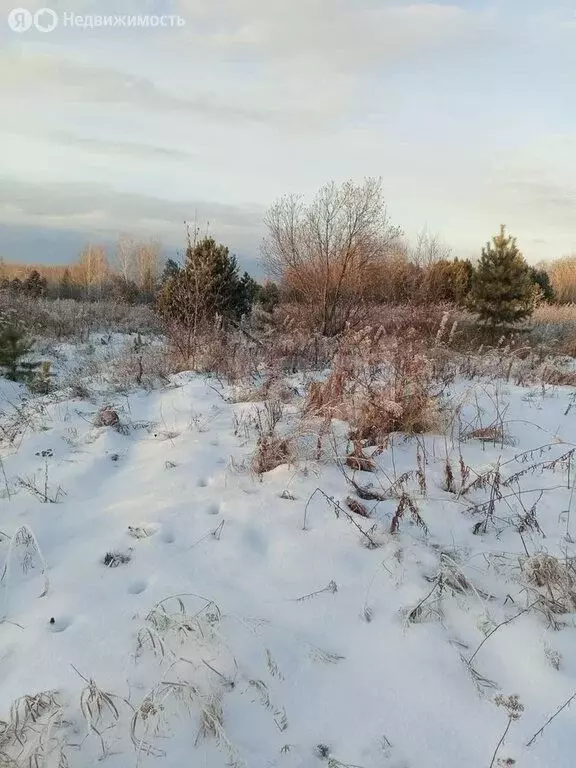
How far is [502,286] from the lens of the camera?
1480 centimetres

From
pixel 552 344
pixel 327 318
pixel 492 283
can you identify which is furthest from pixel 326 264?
pixel 552 344

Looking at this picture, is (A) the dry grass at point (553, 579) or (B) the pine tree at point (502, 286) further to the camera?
(B) the pine tree at point (502, 286)

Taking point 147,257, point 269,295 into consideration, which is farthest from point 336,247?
point 147,257

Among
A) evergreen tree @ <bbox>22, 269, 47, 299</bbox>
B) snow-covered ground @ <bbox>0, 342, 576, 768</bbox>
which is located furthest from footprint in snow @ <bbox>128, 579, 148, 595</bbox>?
evergreen tree @ <bbox>22, 269, 47, 299</bbox>

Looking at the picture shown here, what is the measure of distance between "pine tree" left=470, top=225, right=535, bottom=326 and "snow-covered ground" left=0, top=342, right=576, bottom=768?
13028mm

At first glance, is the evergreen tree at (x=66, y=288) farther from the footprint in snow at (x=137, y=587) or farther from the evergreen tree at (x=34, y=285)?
the footprint in snow at (x=137, y=587)

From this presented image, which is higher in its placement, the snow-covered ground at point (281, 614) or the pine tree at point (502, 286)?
the pine tree at point (502, 286)

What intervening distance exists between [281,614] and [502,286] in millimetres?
14728

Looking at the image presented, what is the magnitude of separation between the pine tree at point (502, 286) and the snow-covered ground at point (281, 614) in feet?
42.7

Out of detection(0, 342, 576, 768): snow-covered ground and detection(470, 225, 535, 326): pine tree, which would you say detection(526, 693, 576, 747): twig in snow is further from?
detection(470, 225, 535, 326): pine tree

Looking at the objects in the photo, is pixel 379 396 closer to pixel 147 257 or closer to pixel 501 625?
pixel 501 625

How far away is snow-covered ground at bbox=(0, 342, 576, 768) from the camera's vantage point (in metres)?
1.51

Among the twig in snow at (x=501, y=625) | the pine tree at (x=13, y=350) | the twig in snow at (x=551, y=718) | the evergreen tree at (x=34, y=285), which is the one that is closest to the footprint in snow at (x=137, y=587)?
the twig in snow at (x=501, y=625)

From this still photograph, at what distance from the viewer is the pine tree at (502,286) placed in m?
14.8
